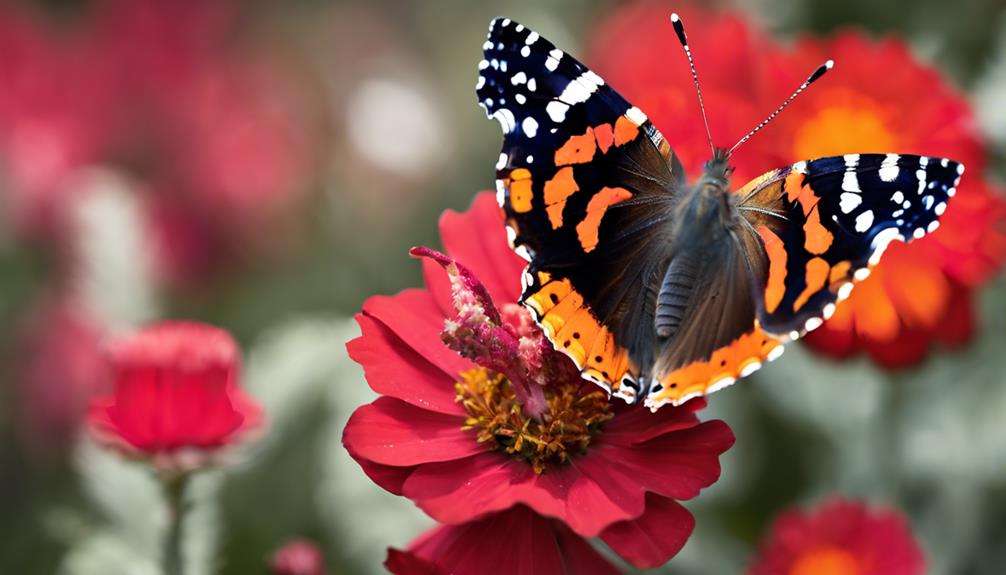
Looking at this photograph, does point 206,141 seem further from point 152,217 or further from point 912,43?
point 912,43

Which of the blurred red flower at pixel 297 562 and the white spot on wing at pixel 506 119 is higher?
the white spot on wing at pixel 506 119

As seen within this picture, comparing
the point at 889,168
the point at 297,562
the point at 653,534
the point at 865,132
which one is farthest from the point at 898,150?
the point at 297,562

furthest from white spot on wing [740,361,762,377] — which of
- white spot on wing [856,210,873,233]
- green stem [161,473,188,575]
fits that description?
green stem [161,473,188,575]

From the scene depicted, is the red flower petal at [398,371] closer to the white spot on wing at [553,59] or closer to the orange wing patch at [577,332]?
the orange wing patch at [577,332]

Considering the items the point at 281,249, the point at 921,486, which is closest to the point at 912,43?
the point at 921,486

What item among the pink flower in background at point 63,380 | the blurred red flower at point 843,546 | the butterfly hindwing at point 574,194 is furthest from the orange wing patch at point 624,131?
the pink flower in background at point 63,380

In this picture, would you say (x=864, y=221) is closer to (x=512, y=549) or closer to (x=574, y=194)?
(x=574, y=194)

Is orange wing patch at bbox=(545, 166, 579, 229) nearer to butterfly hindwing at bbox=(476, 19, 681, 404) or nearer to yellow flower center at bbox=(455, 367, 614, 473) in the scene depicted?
butterfly hindwing at bbox=(476, 19, 681, 404)
